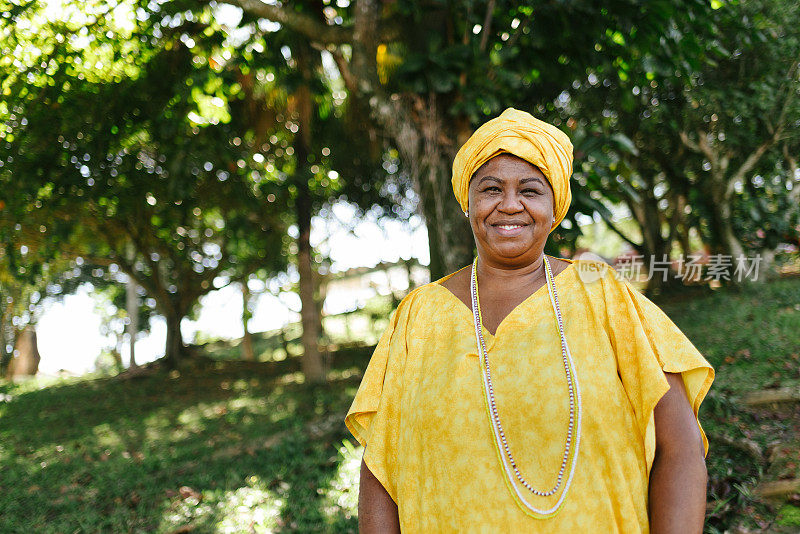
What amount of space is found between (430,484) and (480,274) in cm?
56

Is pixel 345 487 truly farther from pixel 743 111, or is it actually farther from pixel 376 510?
pixel 743 111

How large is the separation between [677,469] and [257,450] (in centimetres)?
519

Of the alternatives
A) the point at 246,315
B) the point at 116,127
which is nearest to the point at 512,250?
the point at 116,127

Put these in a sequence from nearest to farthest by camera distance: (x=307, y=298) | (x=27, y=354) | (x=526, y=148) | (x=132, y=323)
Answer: (x=526, y=148), (x=307, y=298), (x=132, y=323), (x=27, y=354)

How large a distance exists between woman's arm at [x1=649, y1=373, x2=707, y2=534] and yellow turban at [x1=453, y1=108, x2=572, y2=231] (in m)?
0.55

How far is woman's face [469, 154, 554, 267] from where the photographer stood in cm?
153

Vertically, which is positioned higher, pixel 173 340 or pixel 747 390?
pixel 173 340

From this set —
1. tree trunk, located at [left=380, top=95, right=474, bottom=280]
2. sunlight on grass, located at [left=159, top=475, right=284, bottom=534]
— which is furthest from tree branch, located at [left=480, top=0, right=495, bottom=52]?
sunlight on grass, located at [left=159, top=475, right=284, bottom=534]

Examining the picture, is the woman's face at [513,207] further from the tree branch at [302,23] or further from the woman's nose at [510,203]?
the tree branch at [302,23]

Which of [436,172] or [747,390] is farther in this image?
[747,390]

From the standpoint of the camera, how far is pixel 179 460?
5855 millimetres

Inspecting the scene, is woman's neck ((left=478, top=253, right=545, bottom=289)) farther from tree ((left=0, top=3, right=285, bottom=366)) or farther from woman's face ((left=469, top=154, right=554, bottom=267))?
tree ((left=0, top=3, right=285, bottom=366))

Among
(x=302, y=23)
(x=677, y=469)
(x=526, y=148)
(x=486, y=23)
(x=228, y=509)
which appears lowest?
(x=228, y=509)

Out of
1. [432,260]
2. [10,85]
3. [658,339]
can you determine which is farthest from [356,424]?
[10,85]
